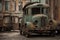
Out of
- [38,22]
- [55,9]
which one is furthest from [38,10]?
[55,9]

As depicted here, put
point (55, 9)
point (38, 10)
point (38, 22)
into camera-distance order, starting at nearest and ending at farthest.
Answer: point (38, 22) < point (38, 10) < point (55, 9)

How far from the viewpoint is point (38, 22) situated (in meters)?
16.4

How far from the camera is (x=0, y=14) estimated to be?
87.5 feet

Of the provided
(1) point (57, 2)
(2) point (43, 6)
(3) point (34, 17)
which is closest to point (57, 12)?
(1) point (57, 2)

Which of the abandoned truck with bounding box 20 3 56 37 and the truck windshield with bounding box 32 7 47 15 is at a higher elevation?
the truck windshield with bounding box 32 7 47 15

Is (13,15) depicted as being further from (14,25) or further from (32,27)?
(32,27)

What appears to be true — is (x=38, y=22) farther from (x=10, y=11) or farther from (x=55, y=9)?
(x=10, y=11)

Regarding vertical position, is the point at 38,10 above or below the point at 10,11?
above

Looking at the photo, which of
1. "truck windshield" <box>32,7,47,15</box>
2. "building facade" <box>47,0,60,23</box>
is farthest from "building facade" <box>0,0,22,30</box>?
"truck windshield" <box>32,7,47,15</box>

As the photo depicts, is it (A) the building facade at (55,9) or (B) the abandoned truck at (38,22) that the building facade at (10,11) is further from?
(B) the abandoned truck at (38,22)

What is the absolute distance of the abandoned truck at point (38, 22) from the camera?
52.5 feet

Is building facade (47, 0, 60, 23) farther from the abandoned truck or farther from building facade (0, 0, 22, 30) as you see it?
building facade (0, 0, 22, 30)

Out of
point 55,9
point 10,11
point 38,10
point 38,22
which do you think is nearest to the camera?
point 38,22

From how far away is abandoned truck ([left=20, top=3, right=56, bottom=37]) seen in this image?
52.5 ft
